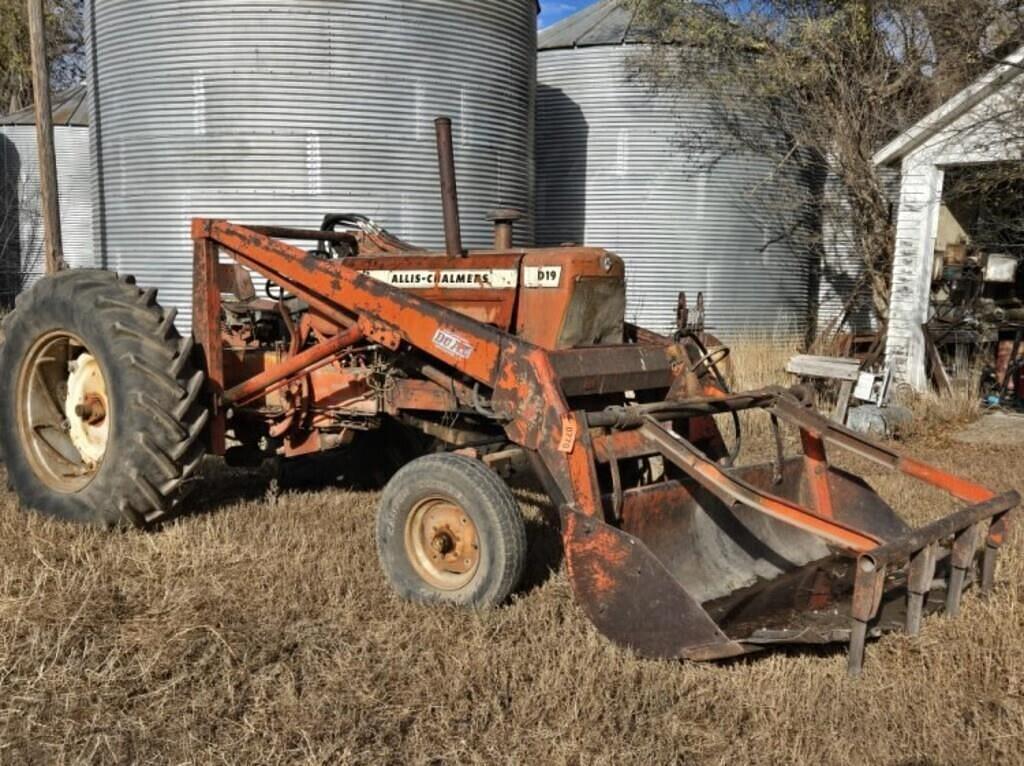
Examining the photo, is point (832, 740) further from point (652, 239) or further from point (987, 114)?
point (652, 239)

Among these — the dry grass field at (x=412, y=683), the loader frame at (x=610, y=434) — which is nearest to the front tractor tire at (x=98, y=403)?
the loader frame at (x=610, y=434)

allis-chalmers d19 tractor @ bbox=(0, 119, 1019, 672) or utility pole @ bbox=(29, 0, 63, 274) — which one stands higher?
utility pole @ bbox=(29, 0, 63, 274)

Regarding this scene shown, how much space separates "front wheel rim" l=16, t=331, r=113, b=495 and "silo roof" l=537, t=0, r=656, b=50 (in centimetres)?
1042

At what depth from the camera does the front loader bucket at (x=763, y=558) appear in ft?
11.2

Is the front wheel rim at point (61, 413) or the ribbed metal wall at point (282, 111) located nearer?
the front wheel rim at point (61, 413)

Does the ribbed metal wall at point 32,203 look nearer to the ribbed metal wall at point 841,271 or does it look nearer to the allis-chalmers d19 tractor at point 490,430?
the ribbed metal wall at point 841,271

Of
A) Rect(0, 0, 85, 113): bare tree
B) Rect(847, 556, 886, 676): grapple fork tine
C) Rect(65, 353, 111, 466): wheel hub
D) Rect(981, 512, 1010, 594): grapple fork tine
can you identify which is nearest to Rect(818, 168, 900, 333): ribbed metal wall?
Rect(981, 512, 1010, 594): grapple fork tine

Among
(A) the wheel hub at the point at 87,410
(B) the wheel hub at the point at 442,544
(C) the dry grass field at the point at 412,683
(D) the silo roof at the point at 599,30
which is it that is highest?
(D) the silo roof at the point at 599,30

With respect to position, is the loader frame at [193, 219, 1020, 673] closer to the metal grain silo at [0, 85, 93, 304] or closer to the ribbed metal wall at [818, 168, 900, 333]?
the ribbed metal wall at [818, 168, 900, 333]

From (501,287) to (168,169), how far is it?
676cm

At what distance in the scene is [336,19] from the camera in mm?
9805

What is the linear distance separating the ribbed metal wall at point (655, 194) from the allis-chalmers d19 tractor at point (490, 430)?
28.0 ft

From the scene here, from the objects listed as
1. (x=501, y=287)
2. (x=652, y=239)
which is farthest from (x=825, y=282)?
(x=501, y=287)

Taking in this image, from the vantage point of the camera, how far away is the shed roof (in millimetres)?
9734
